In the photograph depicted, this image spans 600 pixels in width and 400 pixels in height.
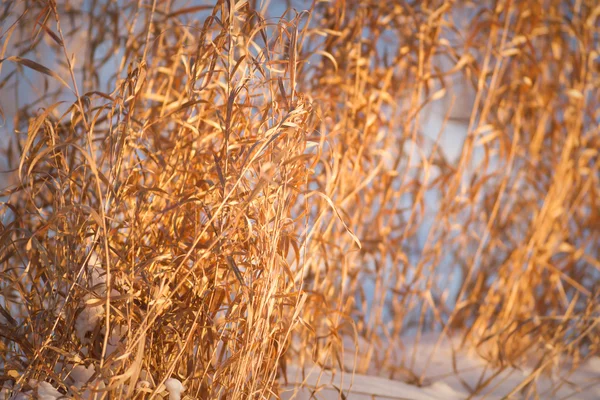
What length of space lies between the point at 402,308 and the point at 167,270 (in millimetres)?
735

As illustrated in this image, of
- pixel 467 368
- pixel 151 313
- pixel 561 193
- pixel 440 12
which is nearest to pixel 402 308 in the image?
pixel 467 368

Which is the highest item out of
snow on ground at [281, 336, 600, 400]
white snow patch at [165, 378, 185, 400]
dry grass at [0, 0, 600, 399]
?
dry grass at [0, 0, 600, 399]

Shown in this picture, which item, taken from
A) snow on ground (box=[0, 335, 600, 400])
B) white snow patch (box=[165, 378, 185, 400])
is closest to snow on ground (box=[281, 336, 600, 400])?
snow on ground (box=[0, 335, 600, 400])

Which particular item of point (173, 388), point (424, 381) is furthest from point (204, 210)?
point (424, 381)

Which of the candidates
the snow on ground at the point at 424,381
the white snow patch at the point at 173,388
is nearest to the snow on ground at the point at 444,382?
the snow on ground at the point at 424,381

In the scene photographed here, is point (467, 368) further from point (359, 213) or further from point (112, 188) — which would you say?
point (112, 188)

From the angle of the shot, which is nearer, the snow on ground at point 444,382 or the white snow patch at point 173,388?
the white snow patch at point 173,388

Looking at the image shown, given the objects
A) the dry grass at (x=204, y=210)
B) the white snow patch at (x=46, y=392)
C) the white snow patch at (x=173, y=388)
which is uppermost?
the dry grass at (x=204, y=210)

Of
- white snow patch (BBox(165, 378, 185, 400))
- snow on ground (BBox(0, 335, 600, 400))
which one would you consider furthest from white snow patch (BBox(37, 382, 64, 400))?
white snow patch (BBox(165, 378, 185, 400))

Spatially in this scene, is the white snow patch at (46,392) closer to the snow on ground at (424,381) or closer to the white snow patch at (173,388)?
the snow on ground at (424,381)

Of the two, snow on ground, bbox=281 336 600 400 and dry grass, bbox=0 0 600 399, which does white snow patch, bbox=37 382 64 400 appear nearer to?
dry grass, bbox=0 0 600 399

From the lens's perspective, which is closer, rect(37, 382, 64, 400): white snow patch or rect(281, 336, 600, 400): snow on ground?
rect(37, 382, 64, 400): white snow patch

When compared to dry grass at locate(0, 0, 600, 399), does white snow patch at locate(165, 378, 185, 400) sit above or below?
below

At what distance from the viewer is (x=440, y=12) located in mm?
1085
